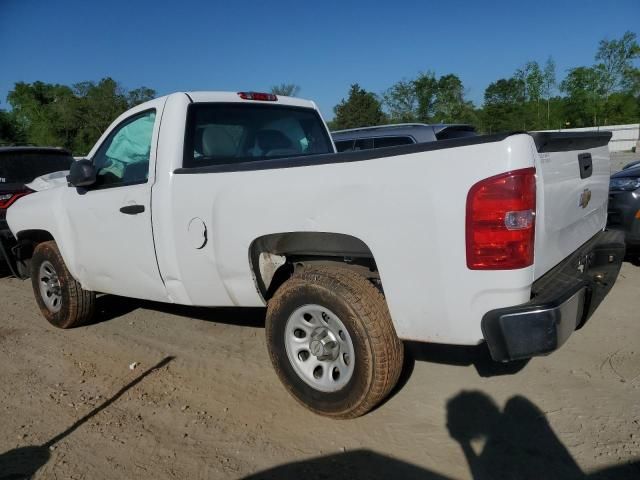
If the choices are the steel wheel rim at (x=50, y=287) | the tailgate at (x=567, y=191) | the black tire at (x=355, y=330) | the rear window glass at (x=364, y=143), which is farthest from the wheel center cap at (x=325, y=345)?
the rear window glass at (x=364, y=143)

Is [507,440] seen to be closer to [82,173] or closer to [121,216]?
[121,216]

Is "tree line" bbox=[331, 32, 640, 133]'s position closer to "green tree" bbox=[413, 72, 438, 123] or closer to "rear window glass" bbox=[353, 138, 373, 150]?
"green tree" bbox=[413, 72, 438, 123]

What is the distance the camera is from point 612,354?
365 centimetres

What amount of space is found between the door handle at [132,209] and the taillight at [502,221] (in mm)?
2301

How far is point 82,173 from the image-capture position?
12.8 feet

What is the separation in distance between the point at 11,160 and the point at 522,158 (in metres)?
6.79

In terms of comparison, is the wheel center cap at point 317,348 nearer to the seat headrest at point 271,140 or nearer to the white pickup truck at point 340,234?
the white pickup truck at point 340,234

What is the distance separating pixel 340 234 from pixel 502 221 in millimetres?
847

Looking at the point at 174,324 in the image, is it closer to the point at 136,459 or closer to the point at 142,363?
the point at 142,363

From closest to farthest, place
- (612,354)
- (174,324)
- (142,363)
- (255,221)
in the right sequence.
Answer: (255,221), (612,354), (142,363), (174,324)

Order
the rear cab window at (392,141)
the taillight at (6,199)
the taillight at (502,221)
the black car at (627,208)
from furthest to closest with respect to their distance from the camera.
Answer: the rear cab window at (392,141) < the taillight at (6,199) < the black car at (627,208) < the taillight at (502,221)

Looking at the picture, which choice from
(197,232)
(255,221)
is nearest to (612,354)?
(255,221)

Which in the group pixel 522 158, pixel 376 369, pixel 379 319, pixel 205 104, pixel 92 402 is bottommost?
pixel 92 402

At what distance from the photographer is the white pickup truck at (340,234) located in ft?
7.63
